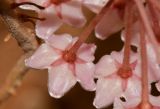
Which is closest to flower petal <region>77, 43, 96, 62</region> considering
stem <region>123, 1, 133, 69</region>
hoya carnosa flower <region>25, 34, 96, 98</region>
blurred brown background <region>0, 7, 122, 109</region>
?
hoya carnosa flower <region>25, 34, 96, 98</region>

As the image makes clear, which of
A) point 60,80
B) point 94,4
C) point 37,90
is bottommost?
point 37,90

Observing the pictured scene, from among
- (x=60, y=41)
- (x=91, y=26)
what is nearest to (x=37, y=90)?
(x=60, y=41)

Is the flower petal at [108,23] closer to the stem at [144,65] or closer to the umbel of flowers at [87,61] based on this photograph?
the umbel of flowers at [87,61]

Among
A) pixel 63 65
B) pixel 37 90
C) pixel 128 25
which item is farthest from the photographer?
pixel 37 90

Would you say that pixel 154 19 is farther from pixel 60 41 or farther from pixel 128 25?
pixel 60 41

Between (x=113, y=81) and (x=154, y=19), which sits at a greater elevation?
(x=154, y=19)

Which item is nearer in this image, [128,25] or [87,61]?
[128,25]
